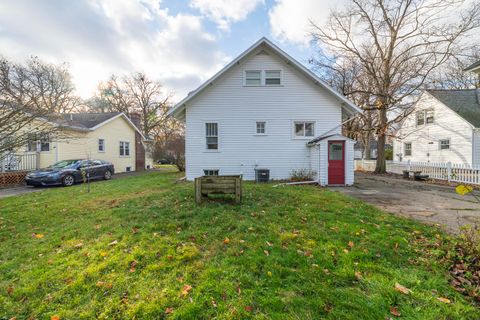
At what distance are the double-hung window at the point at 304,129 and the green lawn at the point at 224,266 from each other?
7161 mm

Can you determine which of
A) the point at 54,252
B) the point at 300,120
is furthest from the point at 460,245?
the point at 300,120

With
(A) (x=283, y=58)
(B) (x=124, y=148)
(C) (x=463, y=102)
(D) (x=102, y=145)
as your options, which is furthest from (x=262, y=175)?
(C) (x=463, y=102)

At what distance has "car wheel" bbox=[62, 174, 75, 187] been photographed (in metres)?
12.4

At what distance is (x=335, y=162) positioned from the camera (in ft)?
35.5

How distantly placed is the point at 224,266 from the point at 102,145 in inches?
808

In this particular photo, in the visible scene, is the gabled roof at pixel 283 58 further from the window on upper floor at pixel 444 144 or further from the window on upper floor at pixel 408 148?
the window on upper floor at pixel 408 148

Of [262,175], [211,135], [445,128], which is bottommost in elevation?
[262,175]

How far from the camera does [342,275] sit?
2.96 meters

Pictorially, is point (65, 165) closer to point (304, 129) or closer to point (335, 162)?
point (304, 129)

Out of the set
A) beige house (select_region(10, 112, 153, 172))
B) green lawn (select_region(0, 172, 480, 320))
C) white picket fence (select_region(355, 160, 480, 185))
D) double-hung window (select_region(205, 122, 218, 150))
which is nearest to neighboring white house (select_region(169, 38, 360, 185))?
double-hung window (select_region(205, 122, 218, 150))

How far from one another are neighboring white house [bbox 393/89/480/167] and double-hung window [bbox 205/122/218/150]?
1496cm

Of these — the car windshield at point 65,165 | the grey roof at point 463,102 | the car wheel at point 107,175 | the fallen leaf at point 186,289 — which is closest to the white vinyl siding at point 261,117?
the car windshield at point 65,165

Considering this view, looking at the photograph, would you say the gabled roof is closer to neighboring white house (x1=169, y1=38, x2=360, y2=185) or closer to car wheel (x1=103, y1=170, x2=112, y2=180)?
neighboring white house (x1=169, y1=38, x2=360, y2=185)

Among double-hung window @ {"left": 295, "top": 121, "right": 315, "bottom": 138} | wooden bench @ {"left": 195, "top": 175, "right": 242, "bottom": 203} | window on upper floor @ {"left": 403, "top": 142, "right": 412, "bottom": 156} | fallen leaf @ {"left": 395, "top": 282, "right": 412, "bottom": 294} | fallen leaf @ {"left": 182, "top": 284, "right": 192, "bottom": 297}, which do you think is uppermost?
double-hung window @ {"left": 295, "top": 121, "right": 315, "bottom": 138}
